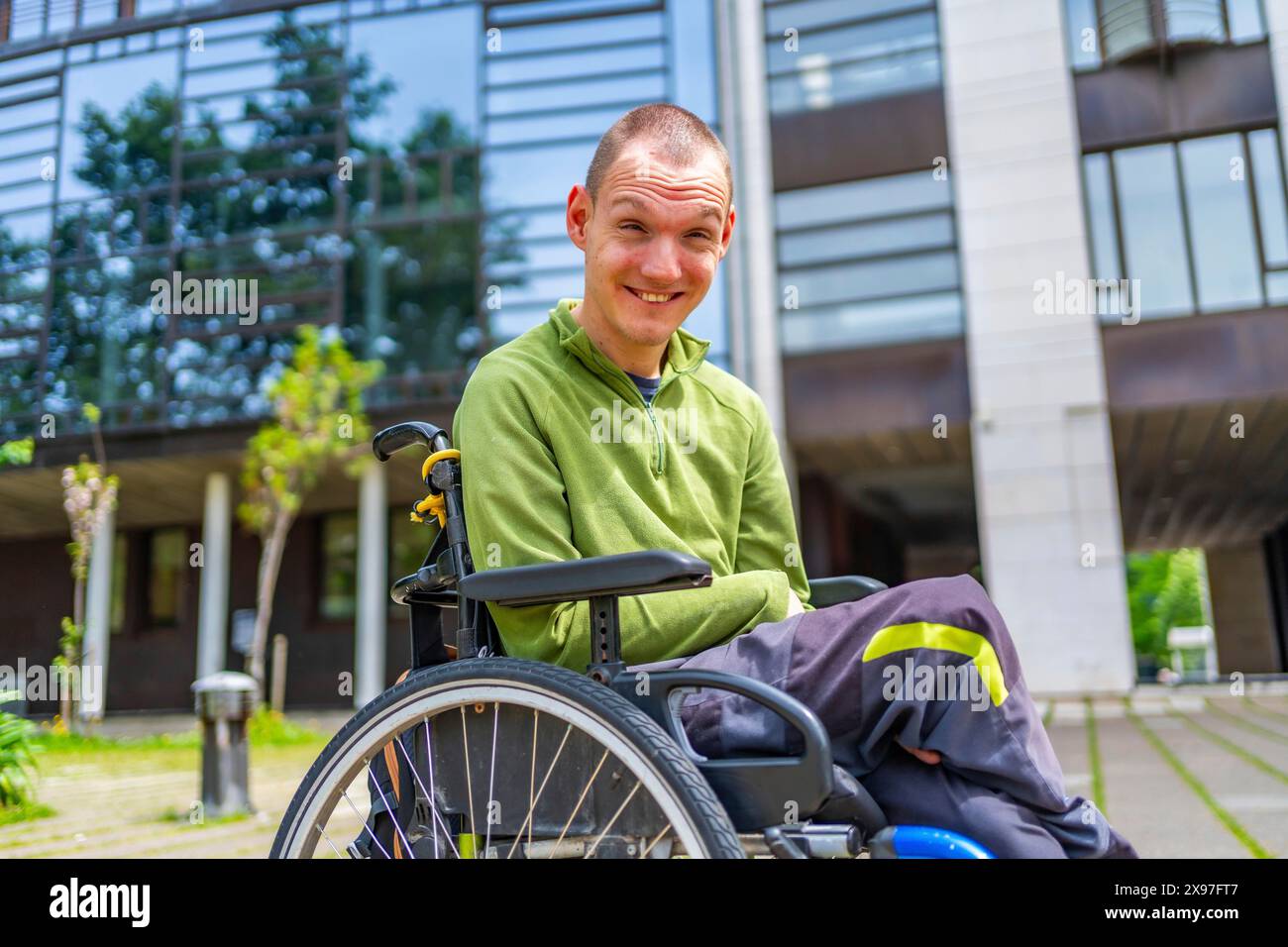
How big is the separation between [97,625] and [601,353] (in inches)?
83.6

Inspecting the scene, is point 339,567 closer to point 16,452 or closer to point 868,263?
point 868,263

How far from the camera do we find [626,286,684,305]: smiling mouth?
143 cm

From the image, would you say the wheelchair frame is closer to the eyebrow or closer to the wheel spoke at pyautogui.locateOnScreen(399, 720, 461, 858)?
the wheel spoke at pyautogui.locateOnScreen(399, 720, 461, 858)

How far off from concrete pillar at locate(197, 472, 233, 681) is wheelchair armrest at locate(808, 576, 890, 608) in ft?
27.8

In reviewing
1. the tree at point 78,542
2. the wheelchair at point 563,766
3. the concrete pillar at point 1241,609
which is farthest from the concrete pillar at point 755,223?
the concrete pillar at point 1241,609

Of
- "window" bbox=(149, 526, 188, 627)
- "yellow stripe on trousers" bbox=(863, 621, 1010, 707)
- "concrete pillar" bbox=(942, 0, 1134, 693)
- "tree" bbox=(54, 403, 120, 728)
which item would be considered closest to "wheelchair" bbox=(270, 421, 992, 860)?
"yellow stripe on trousers" bbox=(863, 621, 1010, 707)

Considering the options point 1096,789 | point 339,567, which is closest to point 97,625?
point 1096,789

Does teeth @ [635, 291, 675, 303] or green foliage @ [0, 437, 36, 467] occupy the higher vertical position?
teeth @ [635, 291, 675, 303]

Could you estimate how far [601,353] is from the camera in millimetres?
1488

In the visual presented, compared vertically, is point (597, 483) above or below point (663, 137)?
below

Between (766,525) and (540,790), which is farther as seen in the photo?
(766,525)

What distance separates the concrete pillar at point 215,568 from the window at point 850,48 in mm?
6641

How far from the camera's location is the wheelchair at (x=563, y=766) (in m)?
1.08
